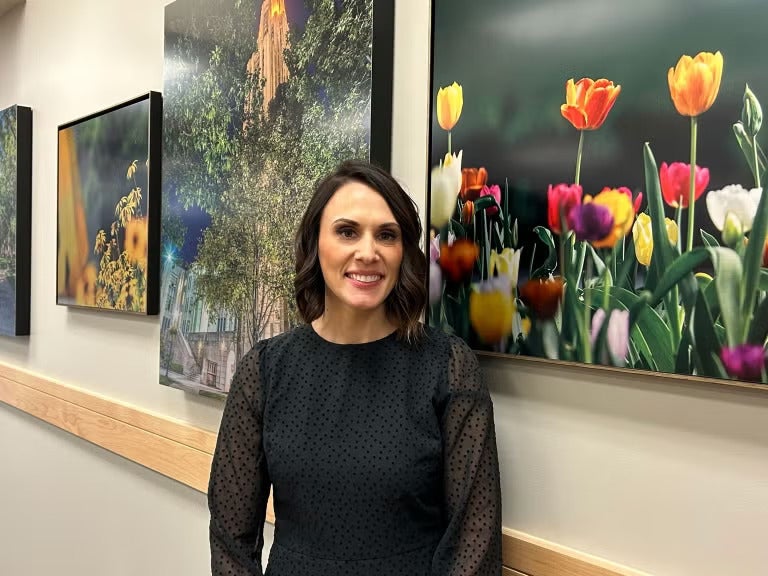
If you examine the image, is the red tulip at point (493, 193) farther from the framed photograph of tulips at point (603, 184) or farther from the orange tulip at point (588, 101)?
the orange tulip at point (588, 101)

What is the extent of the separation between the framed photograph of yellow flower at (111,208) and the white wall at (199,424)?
10cm

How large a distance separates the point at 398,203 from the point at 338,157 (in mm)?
327

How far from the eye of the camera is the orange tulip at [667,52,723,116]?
2.85ft

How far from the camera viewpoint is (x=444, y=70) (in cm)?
119

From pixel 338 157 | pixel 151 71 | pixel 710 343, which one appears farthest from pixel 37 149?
pixel 710 343

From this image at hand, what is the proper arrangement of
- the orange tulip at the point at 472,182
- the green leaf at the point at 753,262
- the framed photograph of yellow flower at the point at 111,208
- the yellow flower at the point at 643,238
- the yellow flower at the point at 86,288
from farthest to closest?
the yellow flower at the point at 86,288
the framed photograph of yellow flower at the point at 111,208
the orange tulip at the point at 472,182
the yellow flower at the point at 643,238
the green leaf at the point at 753,262

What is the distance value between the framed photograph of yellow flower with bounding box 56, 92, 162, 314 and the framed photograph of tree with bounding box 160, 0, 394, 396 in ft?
0.34

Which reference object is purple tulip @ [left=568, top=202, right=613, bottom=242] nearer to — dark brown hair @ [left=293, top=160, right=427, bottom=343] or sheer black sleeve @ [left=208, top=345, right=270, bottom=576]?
dark brown hair @ [left=293, top=160, right=427, bottom=343]

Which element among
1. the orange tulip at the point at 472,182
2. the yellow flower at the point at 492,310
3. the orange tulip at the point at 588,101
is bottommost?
the yellow flower at the point at 492,310

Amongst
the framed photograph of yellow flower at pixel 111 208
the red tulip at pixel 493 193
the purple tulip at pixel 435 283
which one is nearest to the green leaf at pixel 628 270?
the red tulip at pixel 493 193

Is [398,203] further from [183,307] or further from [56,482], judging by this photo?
[56,482]

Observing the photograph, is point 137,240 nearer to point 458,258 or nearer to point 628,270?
point 458,258

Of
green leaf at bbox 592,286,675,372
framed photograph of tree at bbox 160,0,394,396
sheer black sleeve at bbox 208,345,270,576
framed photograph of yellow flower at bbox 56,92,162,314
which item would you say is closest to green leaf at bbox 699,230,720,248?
green leaf at bbox 592,286,675,372

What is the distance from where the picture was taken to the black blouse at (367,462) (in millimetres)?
1043
